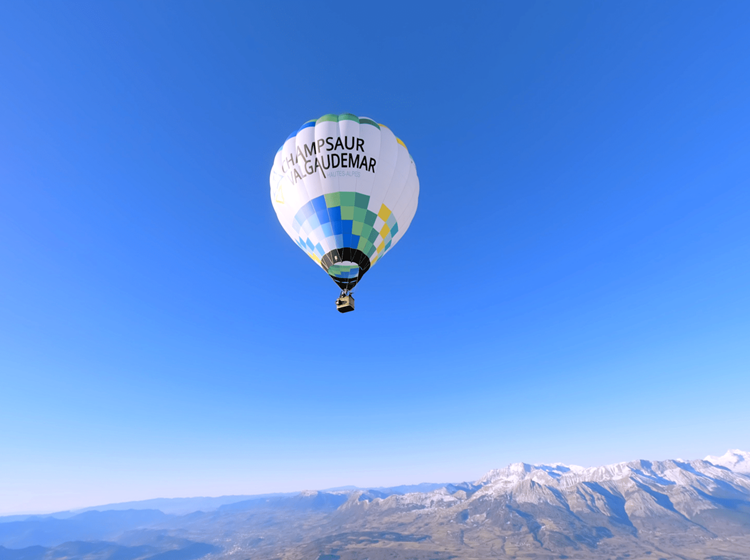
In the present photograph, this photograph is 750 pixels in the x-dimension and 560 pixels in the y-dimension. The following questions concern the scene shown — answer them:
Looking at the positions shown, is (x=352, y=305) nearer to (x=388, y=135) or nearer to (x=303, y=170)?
(x=303, y=170)

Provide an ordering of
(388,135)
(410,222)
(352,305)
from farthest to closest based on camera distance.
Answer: (410,222) → (388,135) → (352,305)

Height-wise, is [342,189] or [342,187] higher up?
[342,187]

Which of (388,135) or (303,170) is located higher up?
(388,135)

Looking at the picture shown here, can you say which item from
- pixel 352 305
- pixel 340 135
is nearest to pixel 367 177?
pixel 340 135

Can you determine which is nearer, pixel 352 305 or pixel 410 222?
pixel 352 305
